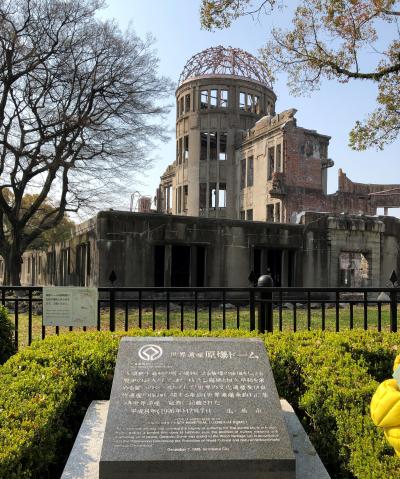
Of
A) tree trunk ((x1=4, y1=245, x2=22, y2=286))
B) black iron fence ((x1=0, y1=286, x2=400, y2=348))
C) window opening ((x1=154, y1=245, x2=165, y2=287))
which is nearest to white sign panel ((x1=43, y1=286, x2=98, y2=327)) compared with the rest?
black iron fence ((x1=0, y1=286, x2=400, y2=348))

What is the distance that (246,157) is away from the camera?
42688 mm

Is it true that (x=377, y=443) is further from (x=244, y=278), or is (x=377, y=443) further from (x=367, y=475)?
(x=244, y=278)

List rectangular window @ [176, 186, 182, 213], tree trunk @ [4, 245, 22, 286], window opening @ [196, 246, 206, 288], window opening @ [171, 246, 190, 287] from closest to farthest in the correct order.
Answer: window opening @ [171, 246, 190, 287] → window opening @ [196, 246, 206, 288] → tree trunk @ [4, 245, 22, 286] → rectangular window @ [176, 186, 182, 213]

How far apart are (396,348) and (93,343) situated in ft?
11.0

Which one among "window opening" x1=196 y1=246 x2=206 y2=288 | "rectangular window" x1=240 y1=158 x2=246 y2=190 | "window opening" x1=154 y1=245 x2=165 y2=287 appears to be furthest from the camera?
"rectangular window" x1=240 y1=158 x2=246 y2=190

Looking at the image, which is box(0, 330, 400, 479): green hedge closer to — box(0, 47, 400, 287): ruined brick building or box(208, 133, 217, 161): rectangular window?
box(0, 47, 400, 287): ruined brick building

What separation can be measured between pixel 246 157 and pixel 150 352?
39481 millimetres

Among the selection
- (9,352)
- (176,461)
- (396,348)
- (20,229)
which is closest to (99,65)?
(20,229)

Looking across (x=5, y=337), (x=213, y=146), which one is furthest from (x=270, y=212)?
(x=5, y=337)

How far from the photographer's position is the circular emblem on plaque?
4.20 m

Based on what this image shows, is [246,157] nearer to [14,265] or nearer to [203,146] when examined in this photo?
[203,146]

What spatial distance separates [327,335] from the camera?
5867 millimetres

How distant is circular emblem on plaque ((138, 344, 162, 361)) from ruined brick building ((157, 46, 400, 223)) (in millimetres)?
30944

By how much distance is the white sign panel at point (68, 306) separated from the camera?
6625mm
